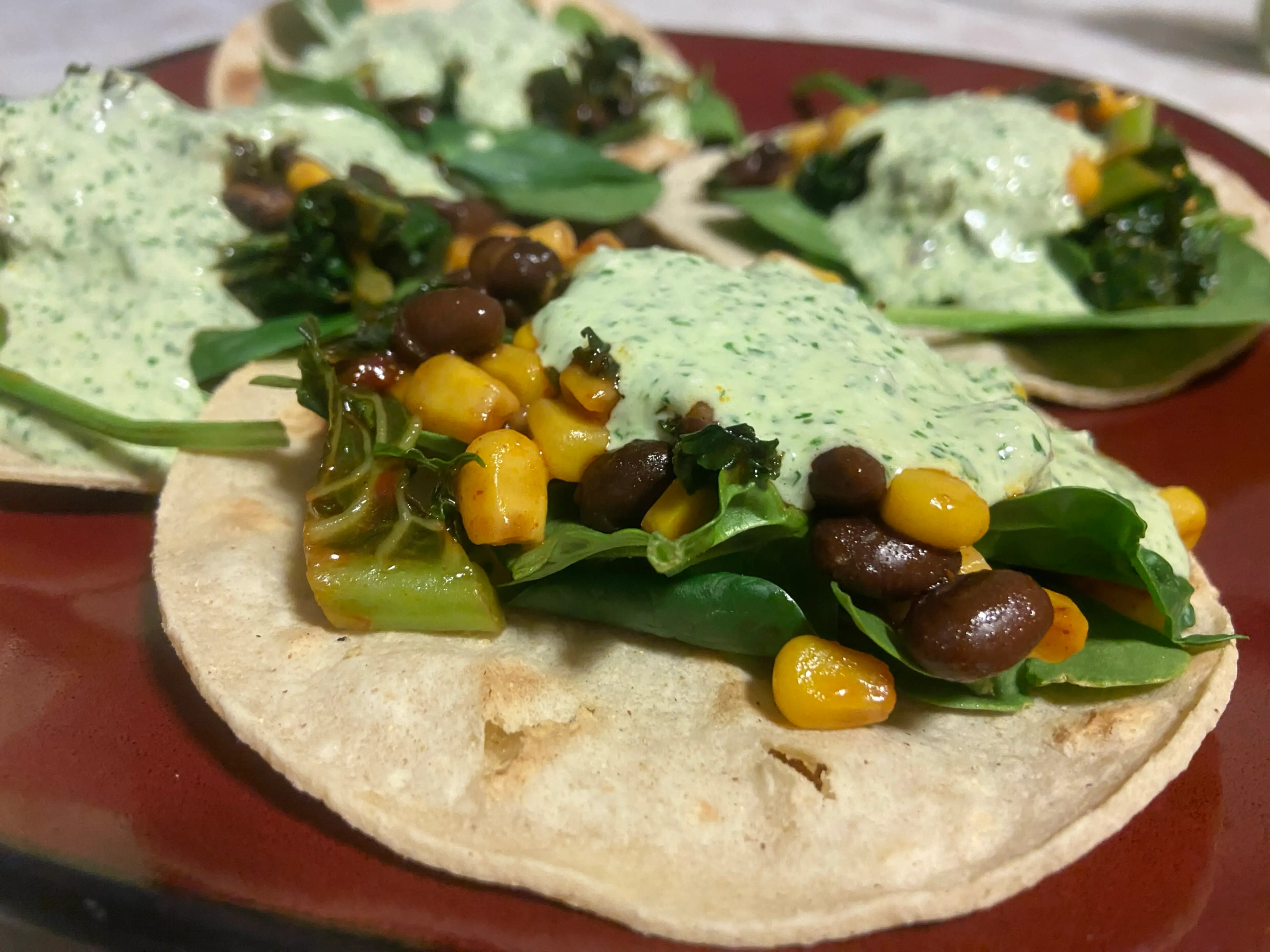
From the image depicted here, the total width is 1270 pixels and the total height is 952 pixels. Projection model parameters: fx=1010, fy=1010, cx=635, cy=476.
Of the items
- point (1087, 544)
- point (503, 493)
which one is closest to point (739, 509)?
point (503, 493)

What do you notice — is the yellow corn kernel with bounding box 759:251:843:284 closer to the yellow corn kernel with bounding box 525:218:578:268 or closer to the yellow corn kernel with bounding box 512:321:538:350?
the yellow corn kernel with bounding box 525:218:578:268

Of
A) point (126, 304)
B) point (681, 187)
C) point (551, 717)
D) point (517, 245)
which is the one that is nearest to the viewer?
point (551, 717)

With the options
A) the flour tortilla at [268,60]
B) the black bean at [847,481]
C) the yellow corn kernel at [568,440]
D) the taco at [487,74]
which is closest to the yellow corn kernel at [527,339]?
the yellow corn kernel at [568,440]

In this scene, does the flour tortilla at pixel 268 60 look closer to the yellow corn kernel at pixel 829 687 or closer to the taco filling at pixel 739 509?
the taco filling at pixel 739 509

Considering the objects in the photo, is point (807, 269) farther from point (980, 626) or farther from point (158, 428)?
point (158, 428)

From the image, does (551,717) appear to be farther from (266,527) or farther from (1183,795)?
(1183,795)

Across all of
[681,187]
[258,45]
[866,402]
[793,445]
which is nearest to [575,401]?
[793,445]

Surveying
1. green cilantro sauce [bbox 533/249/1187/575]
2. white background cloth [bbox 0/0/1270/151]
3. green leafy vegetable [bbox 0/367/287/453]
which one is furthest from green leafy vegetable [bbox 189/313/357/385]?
white background cloth [bbox 0/0/1270/151]
